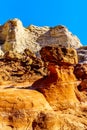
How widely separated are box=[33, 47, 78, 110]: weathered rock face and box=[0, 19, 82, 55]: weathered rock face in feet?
117

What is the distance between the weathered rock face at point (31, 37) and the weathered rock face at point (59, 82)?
117 feet

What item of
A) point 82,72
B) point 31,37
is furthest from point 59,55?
point 31,37

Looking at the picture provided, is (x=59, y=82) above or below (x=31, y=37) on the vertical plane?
below

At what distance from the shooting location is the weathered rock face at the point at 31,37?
4444cm

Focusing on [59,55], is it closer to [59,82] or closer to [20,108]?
[59,82]

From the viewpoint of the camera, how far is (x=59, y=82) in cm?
722

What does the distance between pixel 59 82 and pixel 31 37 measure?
4076 centimetres

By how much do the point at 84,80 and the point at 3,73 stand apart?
6557mm

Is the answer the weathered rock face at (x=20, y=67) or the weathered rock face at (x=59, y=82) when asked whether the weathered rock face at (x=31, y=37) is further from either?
the weathered rock face at (x=59, y=82)

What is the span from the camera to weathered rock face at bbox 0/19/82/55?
146 ft

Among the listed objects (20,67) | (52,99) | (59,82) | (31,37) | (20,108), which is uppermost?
(31,37)

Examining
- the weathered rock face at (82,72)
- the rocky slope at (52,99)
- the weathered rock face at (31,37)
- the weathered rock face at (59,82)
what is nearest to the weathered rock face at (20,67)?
the weathered rock face at (82,72)

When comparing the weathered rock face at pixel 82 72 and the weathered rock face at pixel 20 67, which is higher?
the weathered rock face at pixel 20 67

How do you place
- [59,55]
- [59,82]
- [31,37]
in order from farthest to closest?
[31,37] → [59,55] → [59,82]
